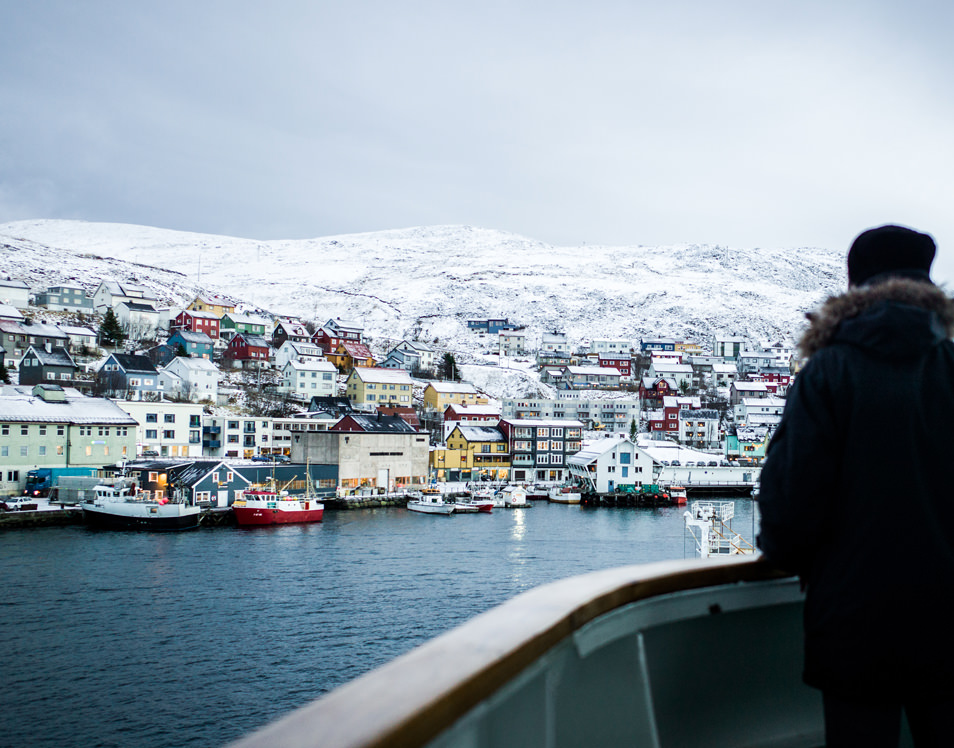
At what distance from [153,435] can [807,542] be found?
3781 cm

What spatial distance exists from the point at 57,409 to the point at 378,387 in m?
22.9

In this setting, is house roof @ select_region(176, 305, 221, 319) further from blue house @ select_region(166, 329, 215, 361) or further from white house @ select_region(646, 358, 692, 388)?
white house @ select_region(646, 358, 692, 388)

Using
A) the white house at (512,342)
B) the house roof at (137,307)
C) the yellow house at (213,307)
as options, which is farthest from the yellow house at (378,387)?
the white house at (512,342)

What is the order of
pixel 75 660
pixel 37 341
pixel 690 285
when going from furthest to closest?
1. pixel 690 285
2. pixel 37 341
3. pixel 75 660

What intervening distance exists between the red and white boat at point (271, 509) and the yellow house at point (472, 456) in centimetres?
1406

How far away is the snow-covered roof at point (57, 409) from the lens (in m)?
28.8

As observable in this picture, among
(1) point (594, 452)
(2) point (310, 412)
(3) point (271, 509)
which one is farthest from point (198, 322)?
(3) point (271, 509)

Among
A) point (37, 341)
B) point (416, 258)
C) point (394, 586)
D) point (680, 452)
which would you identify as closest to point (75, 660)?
point (394, 586)

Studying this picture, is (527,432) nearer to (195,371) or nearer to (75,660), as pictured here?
(195,371)

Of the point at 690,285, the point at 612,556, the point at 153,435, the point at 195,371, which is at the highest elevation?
the point at 690,285

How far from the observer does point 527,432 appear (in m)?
43.9

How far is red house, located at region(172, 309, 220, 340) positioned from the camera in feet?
202

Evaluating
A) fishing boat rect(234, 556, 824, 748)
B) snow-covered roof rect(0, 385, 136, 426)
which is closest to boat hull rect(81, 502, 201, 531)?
snow-covered roof rect(0, 385, 136, 426)

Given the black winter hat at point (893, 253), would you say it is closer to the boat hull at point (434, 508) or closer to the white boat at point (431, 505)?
the boat hull at point (434, 508)
